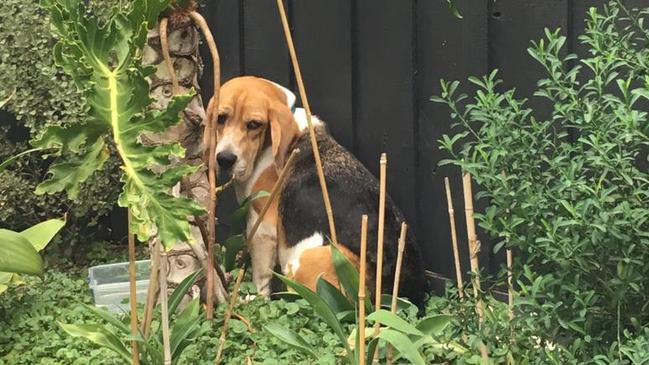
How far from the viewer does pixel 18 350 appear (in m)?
3.93

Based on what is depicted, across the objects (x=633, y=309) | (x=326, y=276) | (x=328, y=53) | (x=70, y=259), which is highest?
(x=328, y=53)

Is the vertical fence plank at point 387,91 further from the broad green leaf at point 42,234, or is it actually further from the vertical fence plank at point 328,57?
the broad green leaf at point 42,234

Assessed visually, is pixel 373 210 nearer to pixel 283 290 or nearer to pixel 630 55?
pixel 283 290

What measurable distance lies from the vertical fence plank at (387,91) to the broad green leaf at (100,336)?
1941 millimetres

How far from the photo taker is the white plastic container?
4.71 meters

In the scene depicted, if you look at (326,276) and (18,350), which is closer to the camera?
(18,350)

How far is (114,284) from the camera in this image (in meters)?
4.84

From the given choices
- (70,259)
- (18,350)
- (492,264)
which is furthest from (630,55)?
(70,259)

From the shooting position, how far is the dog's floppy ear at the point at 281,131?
4414mm

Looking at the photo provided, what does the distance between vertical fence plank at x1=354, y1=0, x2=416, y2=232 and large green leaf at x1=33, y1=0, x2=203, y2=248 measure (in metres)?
2.04

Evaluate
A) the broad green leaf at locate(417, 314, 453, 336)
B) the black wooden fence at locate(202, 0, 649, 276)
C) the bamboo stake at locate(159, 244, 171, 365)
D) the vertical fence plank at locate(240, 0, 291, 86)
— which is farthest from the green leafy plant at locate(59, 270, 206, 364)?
the vertical fence plank at locate(240, 0, 291, 86)

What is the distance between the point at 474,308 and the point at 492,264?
4.21 ft

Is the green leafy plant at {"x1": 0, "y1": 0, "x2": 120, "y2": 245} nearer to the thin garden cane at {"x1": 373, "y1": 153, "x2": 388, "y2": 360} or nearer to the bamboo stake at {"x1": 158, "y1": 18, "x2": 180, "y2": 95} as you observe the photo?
the bamboo stake at {"x1": 158, "y1": 18, "x2": 180, "y2": 95}

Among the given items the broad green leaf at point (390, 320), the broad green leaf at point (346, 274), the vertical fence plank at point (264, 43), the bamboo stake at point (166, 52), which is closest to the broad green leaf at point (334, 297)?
the broad green leaf at point (346, 274)
